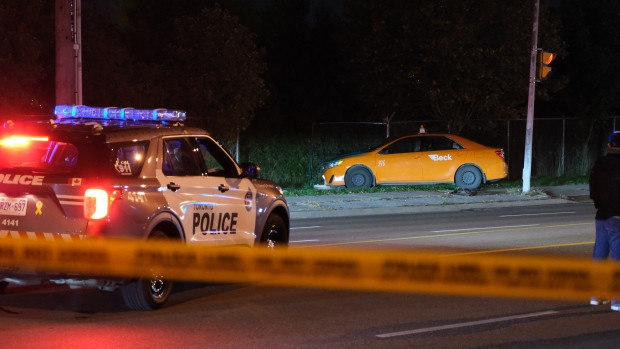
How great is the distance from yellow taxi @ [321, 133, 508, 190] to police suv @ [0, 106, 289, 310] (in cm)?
1615

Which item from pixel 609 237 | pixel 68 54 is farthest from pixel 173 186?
pixel 68 54

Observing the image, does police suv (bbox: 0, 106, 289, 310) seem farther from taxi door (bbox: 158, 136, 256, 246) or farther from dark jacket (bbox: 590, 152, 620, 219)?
dark jacket (bbox: 590, 152, 620, 219)

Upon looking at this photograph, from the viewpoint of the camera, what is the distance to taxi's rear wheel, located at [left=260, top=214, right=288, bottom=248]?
37.7 ft

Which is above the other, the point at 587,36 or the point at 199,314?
the point at 587,36

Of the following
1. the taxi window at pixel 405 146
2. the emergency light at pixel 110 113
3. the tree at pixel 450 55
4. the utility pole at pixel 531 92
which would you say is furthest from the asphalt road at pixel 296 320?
the tree at pixel 450 55

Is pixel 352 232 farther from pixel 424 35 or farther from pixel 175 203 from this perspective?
pixel 424 35

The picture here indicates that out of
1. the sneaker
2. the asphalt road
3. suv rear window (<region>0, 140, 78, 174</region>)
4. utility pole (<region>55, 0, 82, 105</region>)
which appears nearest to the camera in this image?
the asphalt road

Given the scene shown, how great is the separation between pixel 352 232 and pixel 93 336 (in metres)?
9.08

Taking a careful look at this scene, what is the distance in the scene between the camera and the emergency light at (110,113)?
9711 millimetres

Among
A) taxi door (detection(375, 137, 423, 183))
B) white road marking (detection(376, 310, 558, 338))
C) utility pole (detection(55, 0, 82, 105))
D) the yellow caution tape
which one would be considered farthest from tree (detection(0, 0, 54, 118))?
white road marking (detection(376, 310, 558, 338))

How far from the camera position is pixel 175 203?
9594 millimetres

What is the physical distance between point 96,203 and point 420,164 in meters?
18.9

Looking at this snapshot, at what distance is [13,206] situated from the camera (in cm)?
901

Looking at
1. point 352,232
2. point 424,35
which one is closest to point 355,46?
point 424,35
